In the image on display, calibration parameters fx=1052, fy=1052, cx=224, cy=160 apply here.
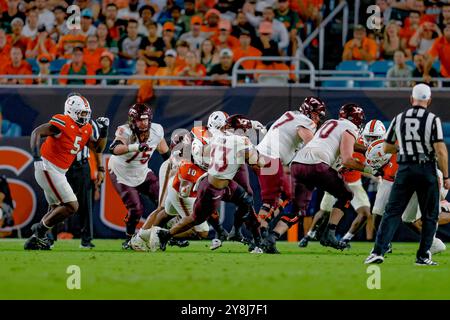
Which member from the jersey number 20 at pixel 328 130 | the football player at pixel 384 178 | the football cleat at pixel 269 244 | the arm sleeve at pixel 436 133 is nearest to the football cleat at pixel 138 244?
the football cleat at pixel 269 244

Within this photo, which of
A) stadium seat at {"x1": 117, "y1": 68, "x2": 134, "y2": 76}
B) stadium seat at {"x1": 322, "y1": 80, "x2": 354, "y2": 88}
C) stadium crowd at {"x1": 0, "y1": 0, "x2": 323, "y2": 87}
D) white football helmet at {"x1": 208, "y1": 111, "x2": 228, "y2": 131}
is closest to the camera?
white football helmet at {"x1": 208, "y1": 111, "x2": 228, "y2": 131}

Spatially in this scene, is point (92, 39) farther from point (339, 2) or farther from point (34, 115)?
point (339, 2)

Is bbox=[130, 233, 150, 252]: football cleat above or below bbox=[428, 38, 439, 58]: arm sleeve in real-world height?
below

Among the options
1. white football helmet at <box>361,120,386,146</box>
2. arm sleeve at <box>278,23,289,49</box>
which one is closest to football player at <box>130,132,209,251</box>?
white football helmet at <box>361,120,386,146</box>

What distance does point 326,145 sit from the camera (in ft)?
45.7

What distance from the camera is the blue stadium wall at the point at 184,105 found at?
17.8 m

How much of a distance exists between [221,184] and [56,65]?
8.05 metres

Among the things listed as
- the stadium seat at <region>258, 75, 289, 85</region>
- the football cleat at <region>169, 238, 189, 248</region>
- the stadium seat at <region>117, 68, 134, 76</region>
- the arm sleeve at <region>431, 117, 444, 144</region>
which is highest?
the stadium seat at <region>117, 68, 134, 76</region>

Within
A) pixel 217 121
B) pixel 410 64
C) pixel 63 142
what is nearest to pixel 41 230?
pixel 63 142

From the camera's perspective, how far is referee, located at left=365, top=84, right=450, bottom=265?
11.1 m

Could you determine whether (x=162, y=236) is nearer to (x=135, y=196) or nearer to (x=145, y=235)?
(x=145, y=235)

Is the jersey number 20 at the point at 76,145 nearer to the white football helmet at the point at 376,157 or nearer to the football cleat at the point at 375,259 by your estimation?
the white football helmet at the point at 376,157

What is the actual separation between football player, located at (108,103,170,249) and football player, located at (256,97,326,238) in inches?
63.1

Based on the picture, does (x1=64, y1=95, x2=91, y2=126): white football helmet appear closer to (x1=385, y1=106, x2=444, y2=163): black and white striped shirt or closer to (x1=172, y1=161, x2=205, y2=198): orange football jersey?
(x1=172, y1=161, x2=205, y2=198): orange football jersey
